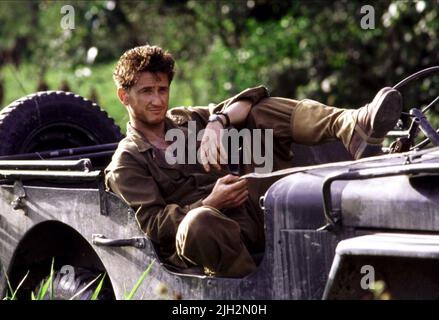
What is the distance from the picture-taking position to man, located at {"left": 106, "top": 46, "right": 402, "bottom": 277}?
404 centimetres

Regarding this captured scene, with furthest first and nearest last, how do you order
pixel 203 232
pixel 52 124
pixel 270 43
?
pixel 270 43 → pixel 52 124 → pixel 203 232

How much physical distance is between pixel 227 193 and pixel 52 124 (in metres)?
1.68

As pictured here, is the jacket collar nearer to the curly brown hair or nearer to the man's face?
the man's face

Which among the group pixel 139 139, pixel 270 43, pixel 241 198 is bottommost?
pixel 241 198

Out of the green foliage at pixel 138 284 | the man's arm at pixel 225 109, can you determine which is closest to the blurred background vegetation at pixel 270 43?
the man's arm at pixel 225 109

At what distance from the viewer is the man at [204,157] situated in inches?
159

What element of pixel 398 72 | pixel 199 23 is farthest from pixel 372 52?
pixel 199 23

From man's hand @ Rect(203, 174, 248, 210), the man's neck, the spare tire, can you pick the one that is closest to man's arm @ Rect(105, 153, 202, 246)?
man's hand @ Rect(203, 174, 248, 210)

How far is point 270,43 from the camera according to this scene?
40.0ft

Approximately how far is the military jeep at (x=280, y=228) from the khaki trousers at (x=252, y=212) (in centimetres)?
9

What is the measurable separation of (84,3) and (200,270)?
720 centimetres

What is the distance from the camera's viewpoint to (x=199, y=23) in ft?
44.0

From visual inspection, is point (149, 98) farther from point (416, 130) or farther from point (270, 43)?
point (270, 43)

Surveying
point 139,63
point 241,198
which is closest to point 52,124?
point 139,63
